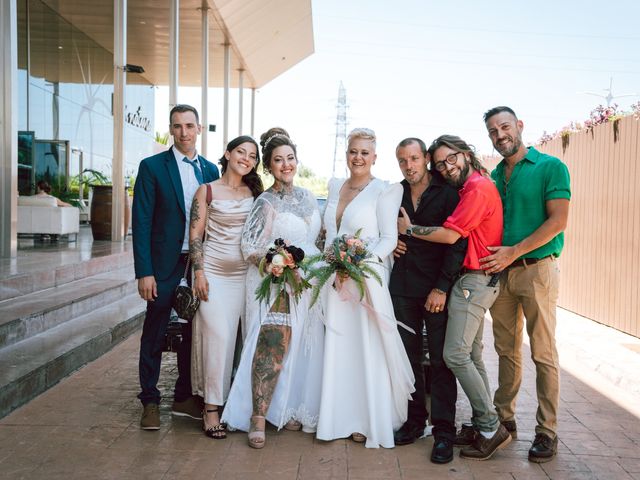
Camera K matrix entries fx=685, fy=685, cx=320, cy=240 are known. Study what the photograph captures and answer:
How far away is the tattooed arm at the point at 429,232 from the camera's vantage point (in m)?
4.27

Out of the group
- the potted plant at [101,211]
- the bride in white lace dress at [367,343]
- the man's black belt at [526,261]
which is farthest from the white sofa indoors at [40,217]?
the man's black belt at [526,261]

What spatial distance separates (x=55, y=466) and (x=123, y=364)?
2572 millimetres

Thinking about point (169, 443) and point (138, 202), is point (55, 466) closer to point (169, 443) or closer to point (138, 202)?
point (169, 443)

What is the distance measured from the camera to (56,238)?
12.8 metres

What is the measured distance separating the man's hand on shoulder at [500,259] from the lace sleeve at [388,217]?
619mm

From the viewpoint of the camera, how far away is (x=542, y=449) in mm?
4332

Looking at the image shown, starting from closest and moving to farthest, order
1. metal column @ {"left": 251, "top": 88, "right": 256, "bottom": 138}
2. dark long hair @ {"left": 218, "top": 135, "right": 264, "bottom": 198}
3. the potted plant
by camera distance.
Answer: dark long hair @ {"left": 218, "top": 135, "right": 264, "bottom": 198}
the potted plant
metal column @ {"left": 251, "top": 88, "right": 256, "bottom": 138}

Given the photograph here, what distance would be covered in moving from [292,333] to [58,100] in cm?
1465

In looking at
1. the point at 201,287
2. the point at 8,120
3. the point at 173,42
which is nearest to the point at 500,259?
the point at 201,287

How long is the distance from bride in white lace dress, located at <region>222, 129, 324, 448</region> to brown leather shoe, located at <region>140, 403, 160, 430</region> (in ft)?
1.56

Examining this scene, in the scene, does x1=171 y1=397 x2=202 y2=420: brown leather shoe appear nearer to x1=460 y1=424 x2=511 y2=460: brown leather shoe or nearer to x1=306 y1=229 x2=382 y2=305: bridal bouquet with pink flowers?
x1=306 y1=229 x2=382 y2=305: bridal bouquet with pink flowers

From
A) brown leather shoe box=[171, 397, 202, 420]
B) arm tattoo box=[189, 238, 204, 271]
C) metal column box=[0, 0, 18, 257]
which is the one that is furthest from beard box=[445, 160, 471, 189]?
metal column box=[0, 0, 18, 257]

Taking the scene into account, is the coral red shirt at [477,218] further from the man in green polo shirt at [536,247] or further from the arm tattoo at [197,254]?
the arm tattoo at [197,254]

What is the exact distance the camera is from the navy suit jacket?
4805 mm
